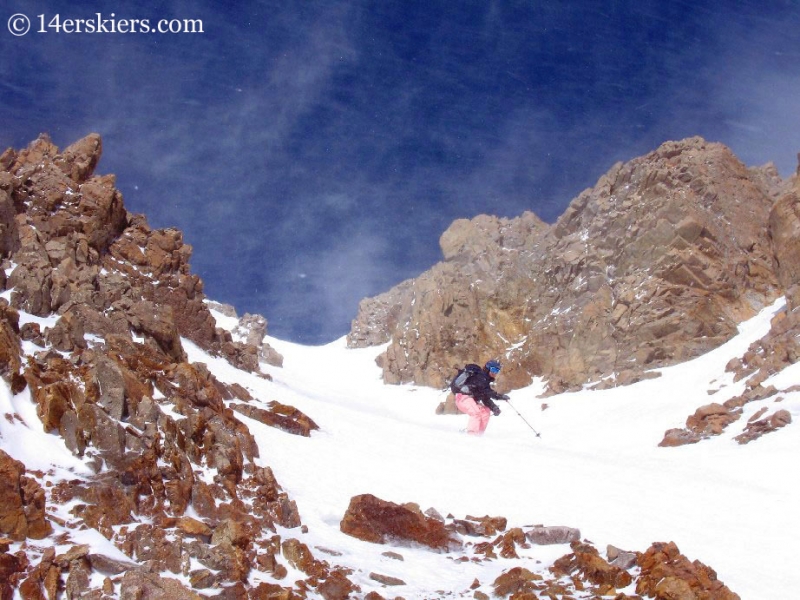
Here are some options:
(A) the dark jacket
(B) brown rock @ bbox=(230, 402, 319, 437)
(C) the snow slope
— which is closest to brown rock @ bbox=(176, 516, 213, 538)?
(C) the snow slope

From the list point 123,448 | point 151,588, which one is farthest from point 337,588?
point 123,448

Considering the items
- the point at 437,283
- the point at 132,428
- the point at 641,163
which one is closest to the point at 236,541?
the point at 132,428

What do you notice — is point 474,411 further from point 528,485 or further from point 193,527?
point 193,527

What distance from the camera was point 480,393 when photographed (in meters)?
26.3

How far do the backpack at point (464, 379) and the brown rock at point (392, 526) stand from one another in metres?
12.4

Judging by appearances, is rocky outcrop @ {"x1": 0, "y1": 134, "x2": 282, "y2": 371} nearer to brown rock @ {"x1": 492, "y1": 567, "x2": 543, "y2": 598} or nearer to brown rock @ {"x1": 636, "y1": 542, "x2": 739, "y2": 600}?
brown rock @ {"x1": 492, "y1": 567, "x2": 543, "y2": 598}

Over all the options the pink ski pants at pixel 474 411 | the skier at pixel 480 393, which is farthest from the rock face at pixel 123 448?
the pink ski pants at pixel 474 411

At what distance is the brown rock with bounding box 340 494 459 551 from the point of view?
13.2m

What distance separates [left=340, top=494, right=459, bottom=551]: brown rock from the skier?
39.4 feet

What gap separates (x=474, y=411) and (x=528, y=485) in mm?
9651

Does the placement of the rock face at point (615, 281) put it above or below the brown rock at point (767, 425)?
above

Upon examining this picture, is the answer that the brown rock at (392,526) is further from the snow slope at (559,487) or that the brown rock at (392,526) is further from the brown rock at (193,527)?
the brown rock at (193,527)

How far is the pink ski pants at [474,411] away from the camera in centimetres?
2728

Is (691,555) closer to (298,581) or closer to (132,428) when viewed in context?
(298,581)
